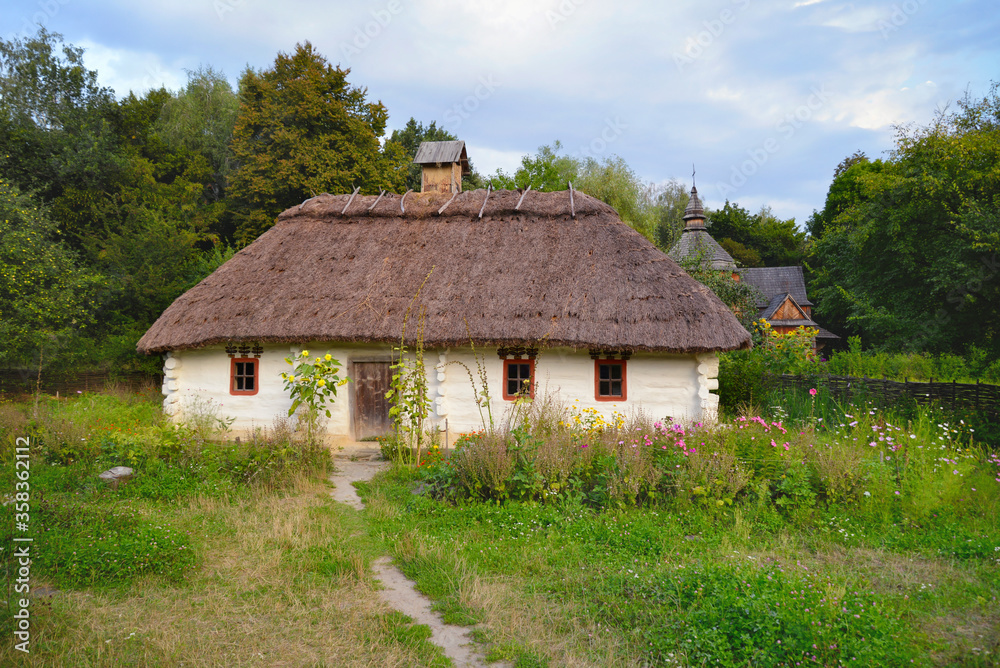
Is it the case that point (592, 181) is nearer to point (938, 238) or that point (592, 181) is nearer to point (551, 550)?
point (938, 238)

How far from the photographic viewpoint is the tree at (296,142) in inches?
676

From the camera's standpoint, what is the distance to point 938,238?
13484 mm

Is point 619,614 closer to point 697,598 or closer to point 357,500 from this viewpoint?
point 697,598

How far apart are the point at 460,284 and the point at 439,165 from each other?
472 centimetres

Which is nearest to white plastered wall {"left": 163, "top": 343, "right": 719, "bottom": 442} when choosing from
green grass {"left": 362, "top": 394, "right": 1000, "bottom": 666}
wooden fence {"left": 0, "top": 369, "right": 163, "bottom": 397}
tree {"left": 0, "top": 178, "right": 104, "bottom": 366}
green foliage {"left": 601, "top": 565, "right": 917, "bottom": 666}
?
green grass {"left": 362, "top": 394, "right": 1000, "bottom": 666}

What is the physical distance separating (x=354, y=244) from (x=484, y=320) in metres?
3.89

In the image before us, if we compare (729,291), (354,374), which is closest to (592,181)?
(729,291)

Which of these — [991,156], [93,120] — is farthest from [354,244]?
[991,156]

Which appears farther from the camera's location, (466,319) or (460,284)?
(460,284)

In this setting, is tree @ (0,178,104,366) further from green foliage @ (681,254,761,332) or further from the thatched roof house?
green foliage @ (681,254,761,332)

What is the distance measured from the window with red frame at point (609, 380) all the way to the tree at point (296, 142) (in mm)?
11615

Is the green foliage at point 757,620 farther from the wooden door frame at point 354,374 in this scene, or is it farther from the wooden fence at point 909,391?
the wooden door frame at point 354,374

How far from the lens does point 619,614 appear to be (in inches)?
143

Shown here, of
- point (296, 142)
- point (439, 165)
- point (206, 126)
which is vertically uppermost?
point (206, 126)
